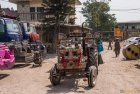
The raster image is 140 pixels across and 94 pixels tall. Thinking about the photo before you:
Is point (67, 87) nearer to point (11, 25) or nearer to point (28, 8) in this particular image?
point (11, 25)

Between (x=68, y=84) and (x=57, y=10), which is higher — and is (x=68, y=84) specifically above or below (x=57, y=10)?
below

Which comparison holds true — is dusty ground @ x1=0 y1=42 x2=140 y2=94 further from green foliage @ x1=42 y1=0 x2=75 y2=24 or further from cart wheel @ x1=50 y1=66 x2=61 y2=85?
green foliage @ x1=42 y1=0 x2=75 y2=24

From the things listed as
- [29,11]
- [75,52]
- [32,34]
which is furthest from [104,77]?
[29,11]

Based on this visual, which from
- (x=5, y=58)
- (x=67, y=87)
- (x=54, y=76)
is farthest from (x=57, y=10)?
(x=67, y=87)

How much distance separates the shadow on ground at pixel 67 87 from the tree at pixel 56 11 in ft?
58.3

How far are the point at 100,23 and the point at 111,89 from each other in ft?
221

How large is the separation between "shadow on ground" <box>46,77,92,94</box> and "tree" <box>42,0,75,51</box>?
17.8m

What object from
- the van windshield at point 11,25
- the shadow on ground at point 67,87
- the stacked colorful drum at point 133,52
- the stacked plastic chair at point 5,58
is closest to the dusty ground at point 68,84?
the shadow on ground at point 67,87

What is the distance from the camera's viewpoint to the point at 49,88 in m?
12.7

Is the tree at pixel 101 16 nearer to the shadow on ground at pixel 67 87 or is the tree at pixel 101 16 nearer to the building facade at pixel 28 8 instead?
the building facade at pixel 28 8

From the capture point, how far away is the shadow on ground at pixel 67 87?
475 inches

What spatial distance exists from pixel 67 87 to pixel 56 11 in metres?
19.5

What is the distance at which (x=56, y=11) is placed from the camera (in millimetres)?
31703

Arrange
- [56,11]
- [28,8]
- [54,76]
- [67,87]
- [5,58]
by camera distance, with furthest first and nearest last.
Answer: [28,8] < [56,11] < [5,58] < [54,76] < [67,87]
